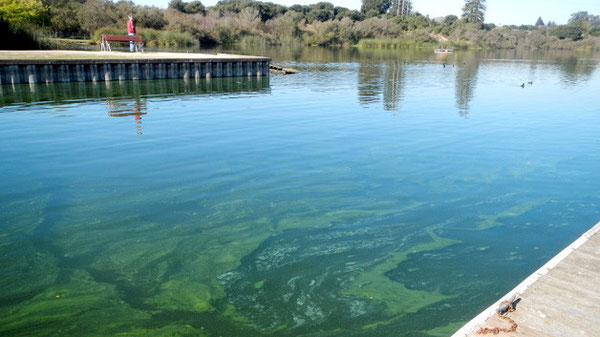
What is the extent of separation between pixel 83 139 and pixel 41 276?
826 cm

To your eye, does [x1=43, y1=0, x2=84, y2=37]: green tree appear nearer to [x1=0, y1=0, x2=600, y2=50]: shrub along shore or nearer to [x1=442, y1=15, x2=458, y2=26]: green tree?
[x1=0, y1=0, x2=600, y2=50]: shrub along shore

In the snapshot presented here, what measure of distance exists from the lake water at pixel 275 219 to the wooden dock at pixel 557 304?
3.43ft

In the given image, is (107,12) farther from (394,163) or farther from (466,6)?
(466,6)

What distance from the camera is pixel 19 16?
39.9 m

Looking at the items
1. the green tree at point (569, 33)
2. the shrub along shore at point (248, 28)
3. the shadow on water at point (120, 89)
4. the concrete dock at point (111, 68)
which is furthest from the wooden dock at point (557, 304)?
the green tree at point (569, 33)

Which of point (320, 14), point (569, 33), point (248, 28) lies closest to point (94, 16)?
point (248, 28)

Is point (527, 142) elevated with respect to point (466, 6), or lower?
lower

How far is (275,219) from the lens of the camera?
26.5 feet

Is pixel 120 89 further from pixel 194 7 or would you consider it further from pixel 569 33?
pixel 569 33

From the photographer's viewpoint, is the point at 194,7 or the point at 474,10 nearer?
the point at 194,7

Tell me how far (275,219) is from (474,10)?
151 meters

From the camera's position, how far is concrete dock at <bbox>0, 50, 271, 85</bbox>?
2439 cm

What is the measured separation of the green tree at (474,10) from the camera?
138 m

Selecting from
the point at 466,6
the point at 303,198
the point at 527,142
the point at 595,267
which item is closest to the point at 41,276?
the point at 303,198
